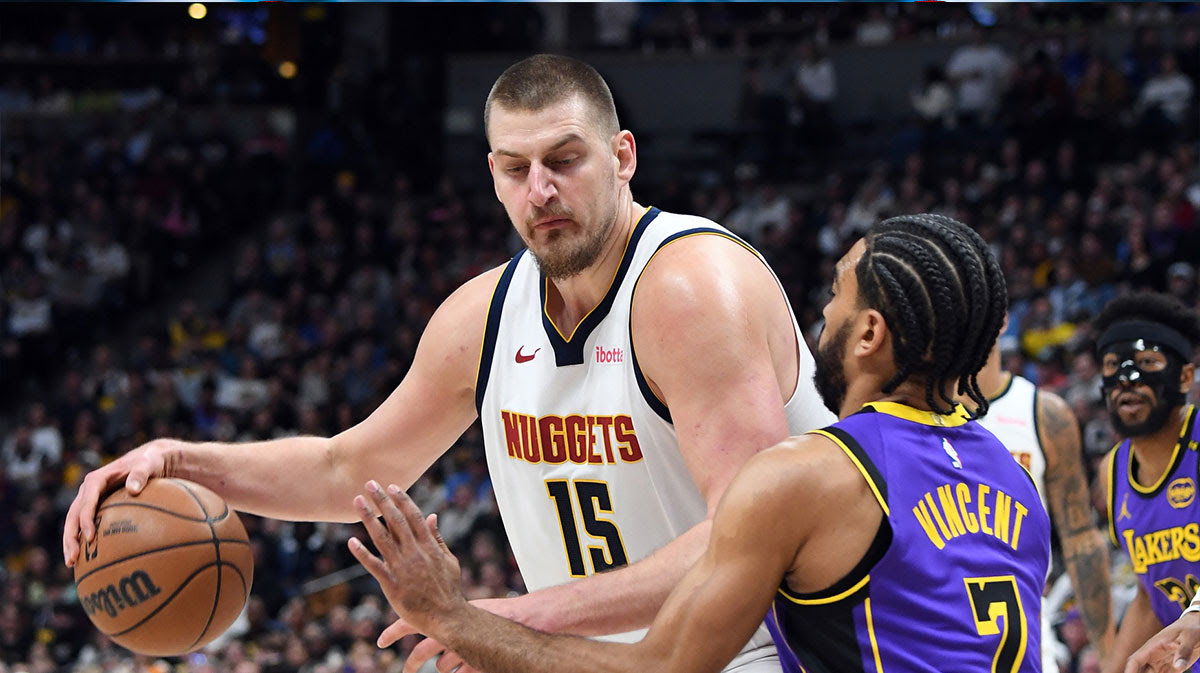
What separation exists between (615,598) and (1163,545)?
9.02 feet

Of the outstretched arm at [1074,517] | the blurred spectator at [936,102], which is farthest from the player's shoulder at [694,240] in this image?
the blurred spectator at [936,102]

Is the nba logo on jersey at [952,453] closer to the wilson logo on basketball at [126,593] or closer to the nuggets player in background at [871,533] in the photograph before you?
the nuggets player in background at [871,533]

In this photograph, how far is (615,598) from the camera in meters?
2.80

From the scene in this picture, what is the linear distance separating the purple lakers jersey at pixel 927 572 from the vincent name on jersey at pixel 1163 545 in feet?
7.64

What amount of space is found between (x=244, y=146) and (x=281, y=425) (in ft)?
19.5

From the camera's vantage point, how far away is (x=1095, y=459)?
9016 millimetres

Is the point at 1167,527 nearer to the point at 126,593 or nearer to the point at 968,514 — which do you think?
the point at 968,514

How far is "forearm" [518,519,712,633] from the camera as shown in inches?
109

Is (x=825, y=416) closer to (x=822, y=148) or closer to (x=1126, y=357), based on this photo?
(x=1126, y=357)

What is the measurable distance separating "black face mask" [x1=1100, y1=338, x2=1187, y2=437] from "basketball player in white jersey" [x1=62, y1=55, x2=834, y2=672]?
1820mm

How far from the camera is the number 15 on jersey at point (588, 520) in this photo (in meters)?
3.39

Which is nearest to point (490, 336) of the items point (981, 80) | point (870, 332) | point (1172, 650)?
point (870, 332)

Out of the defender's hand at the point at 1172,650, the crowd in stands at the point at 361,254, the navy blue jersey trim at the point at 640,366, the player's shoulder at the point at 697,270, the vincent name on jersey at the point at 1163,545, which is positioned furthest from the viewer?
the crowd in stands at the point at 361,254

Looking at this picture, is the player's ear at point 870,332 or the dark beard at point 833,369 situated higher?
the player's ear at point 870,332
